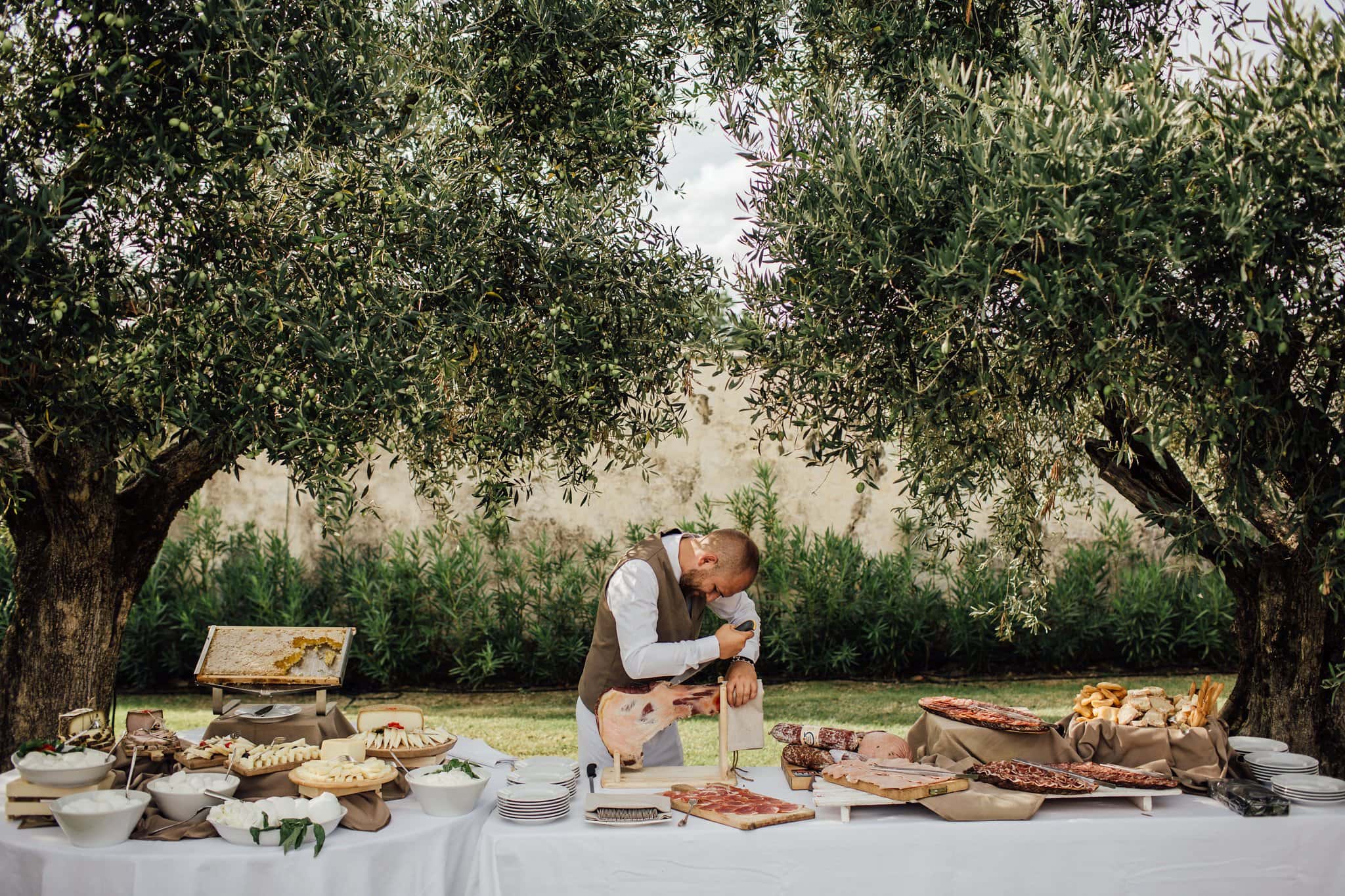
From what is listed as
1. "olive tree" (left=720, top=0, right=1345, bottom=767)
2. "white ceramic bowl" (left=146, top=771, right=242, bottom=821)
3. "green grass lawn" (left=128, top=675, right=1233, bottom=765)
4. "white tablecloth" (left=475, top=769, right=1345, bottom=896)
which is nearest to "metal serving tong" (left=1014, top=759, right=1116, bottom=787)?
"white tablecloth" (left=475, top=769, right=1345, bottom=896)

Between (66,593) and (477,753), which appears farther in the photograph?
(66,593)

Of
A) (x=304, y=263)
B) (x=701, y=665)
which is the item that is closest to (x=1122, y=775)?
(x=701, y=665)

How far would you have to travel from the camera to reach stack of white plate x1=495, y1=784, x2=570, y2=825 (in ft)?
13.4

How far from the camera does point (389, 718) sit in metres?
4.90

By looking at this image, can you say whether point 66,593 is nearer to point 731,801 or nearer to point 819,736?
point 731,801

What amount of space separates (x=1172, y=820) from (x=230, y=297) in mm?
4174

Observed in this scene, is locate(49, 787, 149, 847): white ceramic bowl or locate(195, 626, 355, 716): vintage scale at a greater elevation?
locate(195, 626, 355, 716): vintage scale

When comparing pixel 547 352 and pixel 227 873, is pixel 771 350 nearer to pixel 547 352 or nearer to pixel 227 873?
pixel 547 352

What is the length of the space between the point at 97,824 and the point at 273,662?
53.7 inches

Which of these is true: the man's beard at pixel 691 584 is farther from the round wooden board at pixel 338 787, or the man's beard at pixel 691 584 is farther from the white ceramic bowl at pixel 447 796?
the round wooden board at pixel 338 787

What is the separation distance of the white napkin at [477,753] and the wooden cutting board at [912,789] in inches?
62.9

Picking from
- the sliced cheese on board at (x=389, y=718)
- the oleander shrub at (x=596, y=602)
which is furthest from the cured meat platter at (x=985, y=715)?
the oleander shrub at (x=596, y=602)

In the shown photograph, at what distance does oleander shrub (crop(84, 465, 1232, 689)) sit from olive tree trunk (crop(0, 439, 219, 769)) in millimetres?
5880

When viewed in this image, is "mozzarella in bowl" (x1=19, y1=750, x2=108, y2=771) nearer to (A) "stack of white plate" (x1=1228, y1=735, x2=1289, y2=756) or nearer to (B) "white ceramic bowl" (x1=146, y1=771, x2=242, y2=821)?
(B) "white ceramic bowl" (x1=146, y1=771, x2=242, y2=821)
